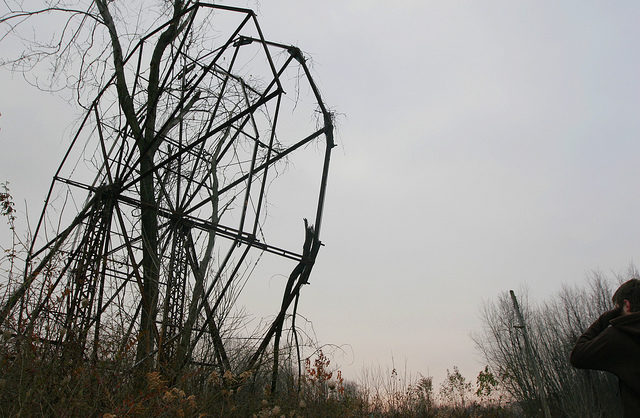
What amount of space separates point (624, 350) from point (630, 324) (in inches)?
6.4

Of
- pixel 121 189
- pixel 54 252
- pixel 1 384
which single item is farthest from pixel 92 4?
pixel 1 384

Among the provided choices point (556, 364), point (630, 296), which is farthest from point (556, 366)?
point (630, 296)

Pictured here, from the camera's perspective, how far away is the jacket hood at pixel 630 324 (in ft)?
9.17

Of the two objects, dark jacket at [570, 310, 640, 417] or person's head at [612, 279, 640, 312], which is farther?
person's head at [612, 279, 640, 312]

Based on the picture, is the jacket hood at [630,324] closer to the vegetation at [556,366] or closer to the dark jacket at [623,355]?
the dark jacket at [623,355]

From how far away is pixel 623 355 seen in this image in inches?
112

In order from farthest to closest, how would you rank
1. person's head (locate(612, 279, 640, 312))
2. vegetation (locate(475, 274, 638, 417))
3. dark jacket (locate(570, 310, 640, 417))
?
vegetation (locate(475, 274, 638, 417)), person's head (locate(612, 279, 640, 312)), dark jacket (locate(570, 310, 640, 417))

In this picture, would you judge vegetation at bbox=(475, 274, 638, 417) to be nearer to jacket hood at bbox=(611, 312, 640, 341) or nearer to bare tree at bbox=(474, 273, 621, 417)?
bare tree at bbox=(474, 273, 621, 417)

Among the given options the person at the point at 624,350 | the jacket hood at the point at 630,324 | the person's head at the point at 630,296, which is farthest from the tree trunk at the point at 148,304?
the person's head at the point at 630,296

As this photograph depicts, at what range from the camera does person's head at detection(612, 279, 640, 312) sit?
298 centimetres

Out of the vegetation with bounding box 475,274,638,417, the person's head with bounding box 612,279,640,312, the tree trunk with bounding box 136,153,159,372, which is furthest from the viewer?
the vegetation with bounding box 475,274,638,417

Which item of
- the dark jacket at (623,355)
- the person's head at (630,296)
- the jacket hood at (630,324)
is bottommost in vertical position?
the dark jacket at (623,355)

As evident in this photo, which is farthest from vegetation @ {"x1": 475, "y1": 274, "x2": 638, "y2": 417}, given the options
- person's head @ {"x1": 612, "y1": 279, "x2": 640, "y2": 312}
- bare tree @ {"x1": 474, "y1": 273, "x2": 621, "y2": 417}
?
person's head @ {"x1": 612, "y1": 279, "x2": 640, "y2": 312}

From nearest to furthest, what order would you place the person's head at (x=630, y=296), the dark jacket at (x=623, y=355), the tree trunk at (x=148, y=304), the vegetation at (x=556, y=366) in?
the dark jacket at (x=623, y=355) → the person's head at (x=630, y=296) → the tree trunk at (x=148, y=304) → the vegetation at (x=556, y=366)
